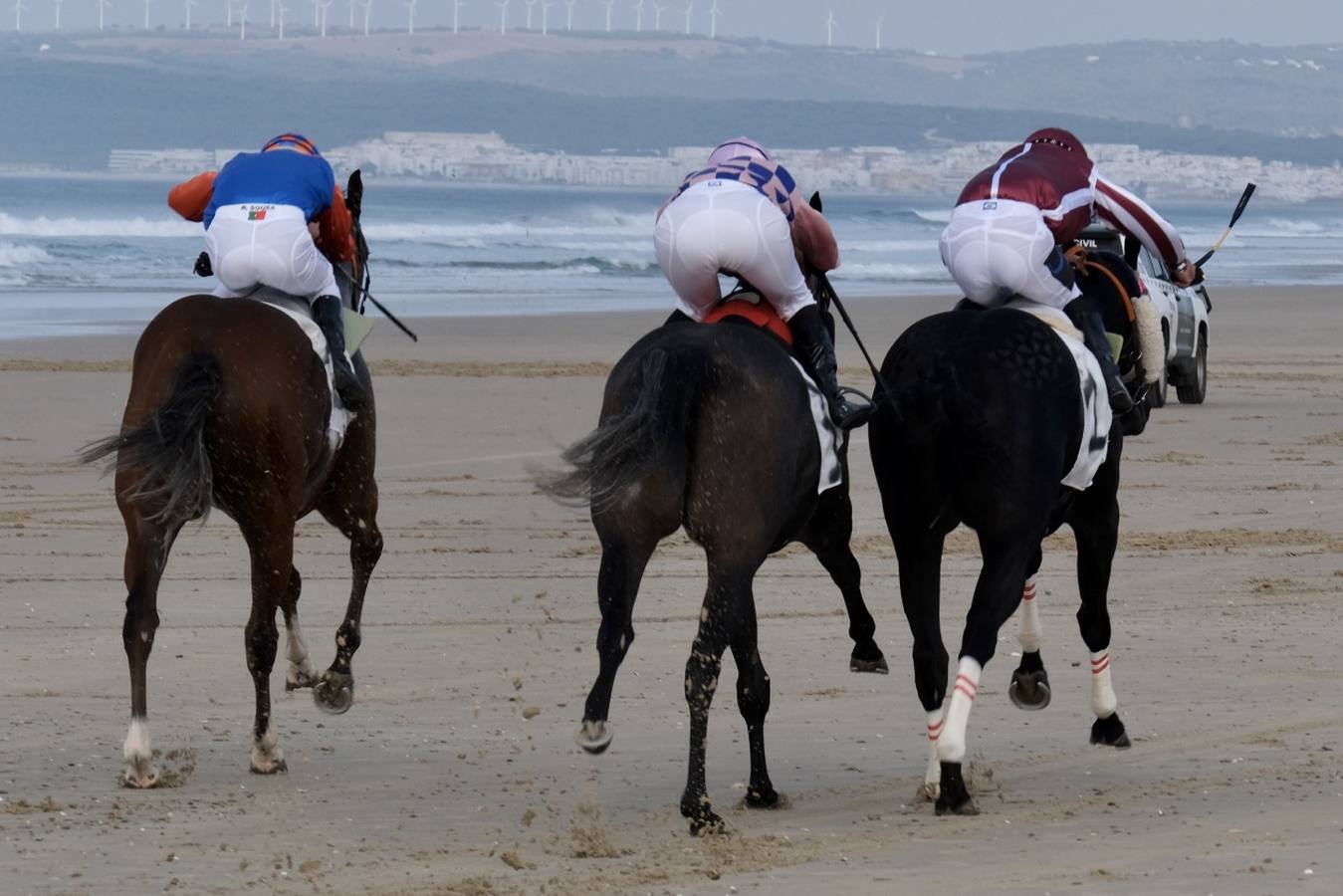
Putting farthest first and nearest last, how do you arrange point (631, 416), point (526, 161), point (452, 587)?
1. point (526, 161)
2. point (452, 587)
3. point (631, 416)

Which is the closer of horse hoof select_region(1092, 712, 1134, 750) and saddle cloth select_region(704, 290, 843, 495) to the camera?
A: saddle cloth select_region(704, 290, 843, 495)

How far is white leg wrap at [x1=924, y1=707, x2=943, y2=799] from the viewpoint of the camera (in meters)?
6.57

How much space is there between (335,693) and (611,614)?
1917 millimetres

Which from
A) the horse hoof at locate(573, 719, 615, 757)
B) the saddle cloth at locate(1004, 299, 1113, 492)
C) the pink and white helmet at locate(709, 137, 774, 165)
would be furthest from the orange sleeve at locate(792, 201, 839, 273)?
the horse hoof at locate(573, 719, 615, 757)

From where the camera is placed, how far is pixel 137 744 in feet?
21.9

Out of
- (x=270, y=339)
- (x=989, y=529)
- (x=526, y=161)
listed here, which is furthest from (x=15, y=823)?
(x=526, y=161)

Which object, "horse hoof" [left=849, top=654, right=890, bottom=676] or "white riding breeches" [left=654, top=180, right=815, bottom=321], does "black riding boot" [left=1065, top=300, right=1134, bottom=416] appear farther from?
"horse hoof" [left=849, top=654, right=890, bottom=676]

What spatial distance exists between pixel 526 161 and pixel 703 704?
15344cm

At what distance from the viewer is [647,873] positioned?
5.71m

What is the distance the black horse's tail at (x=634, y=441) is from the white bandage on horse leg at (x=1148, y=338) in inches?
101

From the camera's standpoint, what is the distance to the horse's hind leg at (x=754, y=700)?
6461 millimetres

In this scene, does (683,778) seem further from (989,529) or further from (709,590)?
(989,529)

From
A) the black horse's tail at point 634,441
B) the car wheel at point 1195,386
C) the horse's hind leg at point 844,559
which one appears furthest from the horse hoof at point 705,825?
the car wheel at point 1195,386

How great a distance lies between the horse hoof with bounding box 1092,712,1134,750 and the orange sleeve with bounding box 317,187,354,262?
334 centimetres
